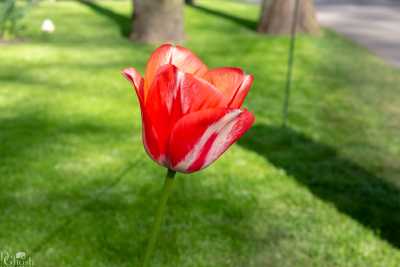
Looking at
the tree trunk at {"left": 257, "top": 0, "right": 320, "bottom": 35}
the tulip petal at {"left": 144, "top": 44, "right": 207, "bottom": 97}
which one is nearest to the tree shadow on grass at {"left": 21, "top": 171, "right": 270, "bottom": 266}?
the tulip petal at {"left": 144, "top": 44, "right": 207, "bottom": 97}

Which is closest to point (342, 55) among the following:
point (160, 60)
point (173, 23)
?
point (173, 23)

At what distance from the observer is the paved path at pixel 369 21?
11086mm

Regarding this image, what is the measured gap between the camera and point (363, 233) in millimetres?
3926

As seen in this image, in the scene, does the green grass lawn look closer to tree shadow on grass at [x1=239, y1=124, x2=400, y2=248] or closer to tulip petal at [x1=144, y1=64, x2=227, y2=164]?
tree shadow on grass at [x1=239, y1=124, x2=400, y2=248]

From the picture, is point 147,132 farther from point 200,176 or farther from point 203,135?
point 200,176

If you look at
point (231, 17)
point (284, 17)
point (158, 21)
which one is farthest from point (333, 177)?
point (231, 17)

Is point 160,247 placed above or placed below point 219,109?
below

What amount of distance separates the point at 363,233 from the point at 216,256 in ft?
3.53

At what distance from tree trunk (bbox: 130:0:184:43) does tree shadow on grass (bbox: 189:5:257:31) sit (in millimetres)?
2570

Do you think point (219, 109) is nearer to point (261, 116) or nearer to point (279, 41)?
point (261, 116)

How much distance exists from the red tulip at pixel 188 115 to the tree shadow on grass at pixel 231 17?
10.8 meters

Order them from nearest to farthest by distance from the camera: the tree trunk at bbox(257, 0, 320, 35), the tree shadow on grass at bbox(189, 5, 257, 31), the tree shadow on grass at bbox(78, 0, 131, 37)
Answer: the tree shadow on grass at bbox(78, 0, 131, 37) < the tree trunk at bbox(257, 0, 320, 35) < the tree shadow on grass at bbox(189, 5, 257, 31)
